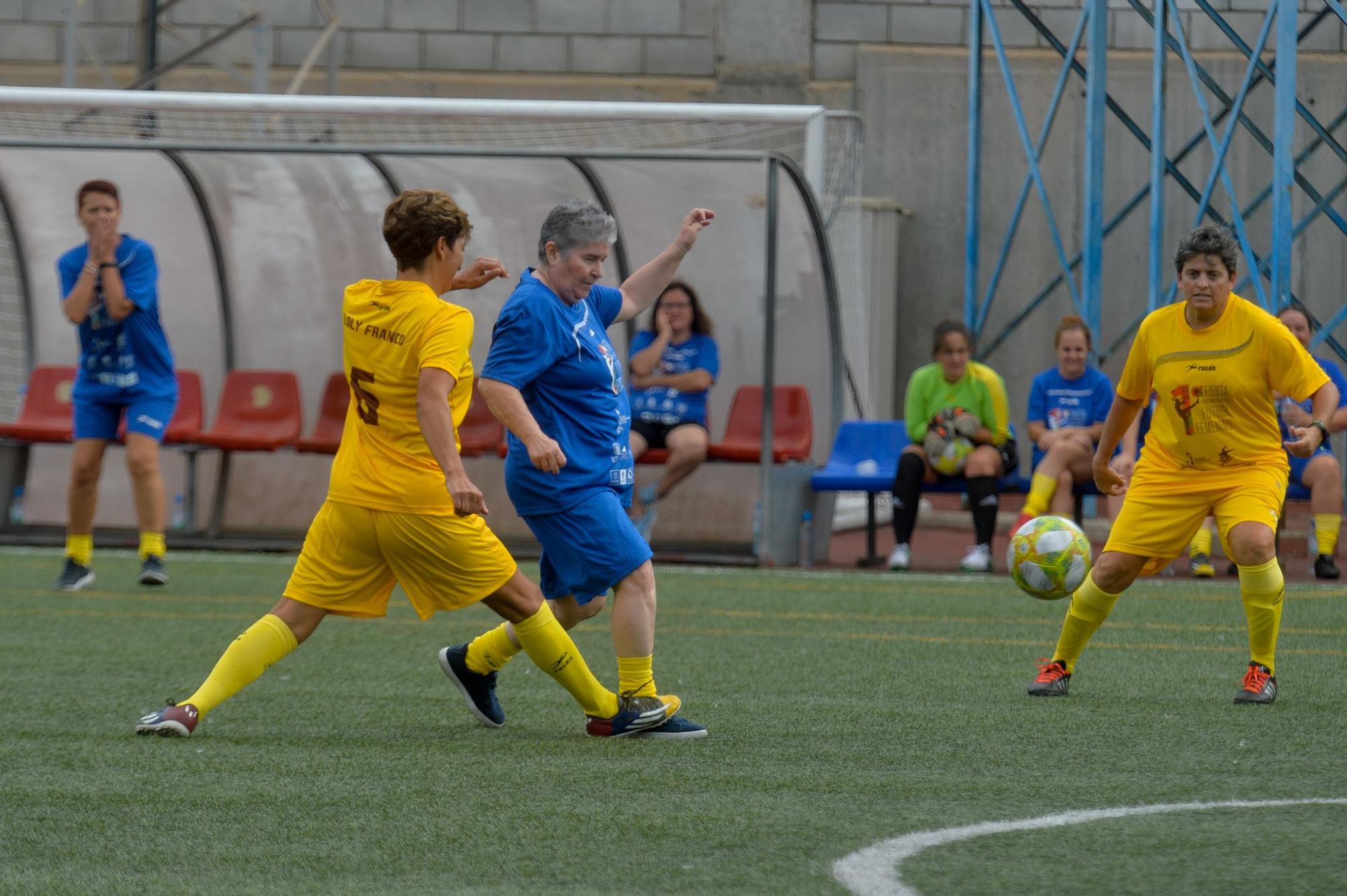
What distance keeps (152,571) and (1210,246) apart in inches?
236

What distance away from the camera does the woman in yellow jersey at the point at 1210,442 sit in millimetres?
6207

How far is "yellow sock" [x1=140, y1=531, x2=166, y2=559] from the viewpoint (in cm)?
984

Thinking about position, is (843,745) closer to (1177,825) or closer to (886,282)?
(1177,825)

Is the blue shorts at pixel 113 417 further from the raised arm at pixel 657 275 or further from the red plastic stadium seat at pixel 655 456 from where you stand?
the raised arm at pixel 657 275

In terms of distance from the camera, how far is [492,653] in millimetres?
5656

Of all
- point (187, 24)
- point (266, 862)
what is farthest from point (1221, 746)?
point (187, 24)

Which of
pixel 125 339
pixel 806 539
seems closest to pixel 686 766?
pixel 125 339

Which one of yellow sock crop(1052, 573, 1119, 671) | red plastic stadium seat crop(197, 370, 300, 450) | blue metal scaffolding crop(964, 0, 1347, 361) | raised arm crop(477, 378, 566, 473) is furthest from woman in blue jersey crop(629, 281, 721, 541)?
raised arm crop(477, 378, 566, 473)

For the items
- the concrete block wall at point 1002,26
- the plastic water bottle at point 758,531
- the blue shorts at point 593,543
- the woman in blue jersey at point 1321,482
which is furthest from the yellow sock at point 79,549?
the concrete block wall at point 1002,26

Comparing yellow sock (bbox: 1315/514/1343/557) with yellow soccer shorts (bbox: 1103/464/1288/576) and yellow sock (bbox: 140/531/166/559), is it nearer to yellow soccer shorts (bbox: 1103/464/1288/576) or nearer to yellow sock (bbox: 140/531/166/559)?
yellow soccer shorts (bbox: 1103/464/1288/576)

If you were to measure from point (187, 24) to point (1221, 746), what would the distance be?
16205mm

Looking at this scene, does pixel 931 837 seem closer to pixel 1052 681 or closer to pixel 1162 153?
pixel 1052 681

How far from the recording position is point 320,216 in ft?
45.3

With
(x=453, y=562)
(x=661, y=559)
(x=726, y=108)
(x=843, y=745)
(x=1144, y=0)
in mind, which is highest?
(x=1144, y=0)
